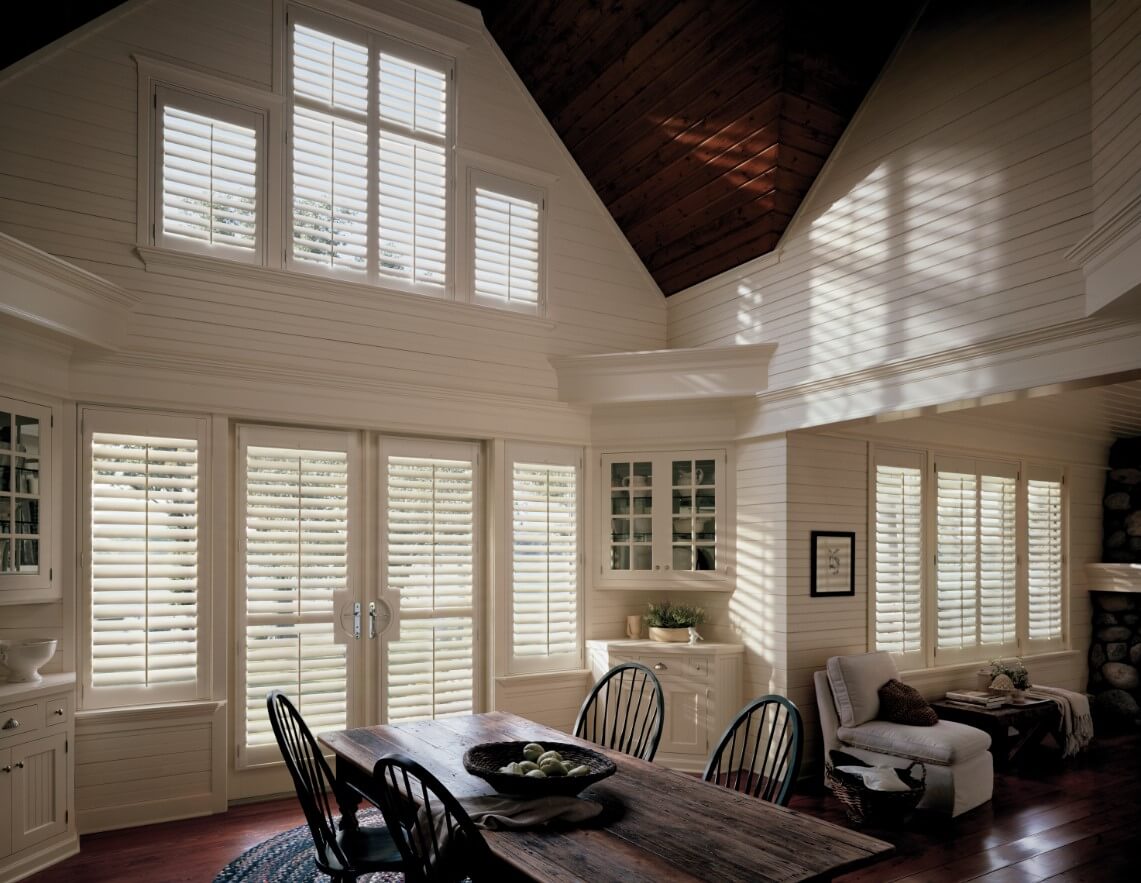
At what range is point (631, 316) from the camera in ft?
23.1

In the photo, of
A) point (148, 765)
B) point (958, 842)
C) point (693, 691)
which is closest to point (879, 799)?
point (958, 842)

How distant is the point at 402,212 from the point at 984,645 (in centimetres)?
586

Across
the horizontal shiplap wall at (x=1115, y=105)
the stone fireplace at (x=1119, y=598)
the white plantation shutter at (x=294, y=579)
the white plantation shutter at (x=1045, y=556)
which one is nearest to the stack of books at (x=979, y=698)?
the white plantation shutter at (x=1045, y=556)

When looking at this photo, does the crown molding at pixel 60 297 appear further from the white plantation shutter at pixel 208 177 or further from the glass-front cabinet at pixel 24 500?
the white plantation shutter at pixel 208 177

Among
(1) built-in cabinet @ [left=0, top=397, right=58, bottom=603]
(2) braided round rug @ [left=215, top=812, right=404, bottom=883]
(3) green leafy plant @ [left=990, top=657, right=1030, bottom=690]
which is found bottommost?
(2) braided round rug @ [left=215, top=812, right=404, bottom=883]

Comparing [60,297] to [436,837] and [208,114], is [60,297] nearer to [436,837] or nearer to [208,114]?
[208,114]

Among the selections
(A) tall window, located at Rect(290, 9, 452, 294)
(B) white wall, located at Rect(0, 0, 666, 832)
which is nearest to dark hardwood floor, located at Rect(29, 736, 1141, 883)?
(B) white wall, located at Rect(0, 0, 666, 832)

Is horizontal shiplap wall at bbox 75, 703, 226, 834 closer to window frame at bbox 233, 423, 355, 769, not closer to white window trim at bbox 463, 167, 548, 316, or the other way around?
window frame at bbox 233, 423, 355, 769

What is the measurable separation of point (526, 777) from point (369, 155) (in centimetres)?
453

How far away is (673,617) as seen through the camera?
248 inches

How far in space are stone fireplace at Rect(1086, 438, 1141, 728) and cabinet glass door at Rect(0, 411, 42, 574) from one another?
28.4ft

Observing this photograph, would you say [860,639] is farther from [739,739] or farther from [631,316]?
[631,316]

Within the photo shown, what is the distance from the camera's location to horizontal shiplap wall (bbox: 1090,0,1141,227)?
3518 millimetres

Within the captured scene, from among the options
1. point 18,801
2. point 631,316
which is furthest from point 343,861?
point 631,316
